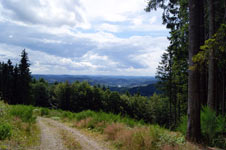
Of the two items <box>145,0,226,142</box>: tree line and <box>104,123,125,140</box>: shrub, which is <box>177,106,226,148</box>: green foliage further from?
<box>104,123,125,140</box>: shrub

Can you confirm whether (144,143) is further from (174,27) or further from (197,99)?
(174,27)

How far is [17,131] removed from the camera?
6586mm

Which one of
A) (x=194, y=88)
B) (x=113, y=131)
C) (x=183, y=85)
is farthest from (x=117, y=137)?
(x=183, y=85)

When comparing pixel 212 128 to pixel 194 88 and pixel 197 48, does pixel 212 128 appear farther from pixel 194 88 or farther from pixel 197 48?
pixel 197 48

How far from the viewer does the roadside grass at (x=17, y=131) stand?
5.17 m

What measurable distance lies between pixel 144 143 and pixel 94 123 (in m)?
4.95

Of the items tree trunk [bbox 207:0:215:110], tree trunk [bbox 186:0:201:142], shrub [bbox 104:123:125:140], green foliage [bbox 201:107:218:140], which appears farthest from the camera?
tree trunk [bbox 207:0:215:110]

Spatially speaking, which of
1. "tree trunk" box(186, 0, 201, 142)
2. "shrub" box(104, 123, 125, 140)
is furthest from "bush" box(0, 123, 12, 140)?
"tree trunk" box(186, 0, 201, 142)

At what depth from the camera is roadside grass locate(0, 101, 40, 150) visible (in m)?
5.17

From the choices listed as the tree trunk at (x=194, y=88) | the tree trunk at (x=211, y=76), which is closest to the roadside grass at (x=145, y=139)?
the tree trunk at (x=194, y=88)

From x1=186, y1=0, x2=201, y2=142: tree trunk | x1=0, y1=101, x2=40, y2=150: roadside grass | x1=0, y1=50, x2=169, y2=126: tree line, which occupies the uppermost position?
x1=186, y1=0, x2=201, y2=142: tree trunk

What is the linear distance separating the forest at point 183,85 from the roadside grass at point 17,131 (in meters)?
1.40

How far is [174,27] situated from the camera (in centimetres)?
1290

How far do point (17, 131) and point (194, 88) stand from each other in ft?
22.7
